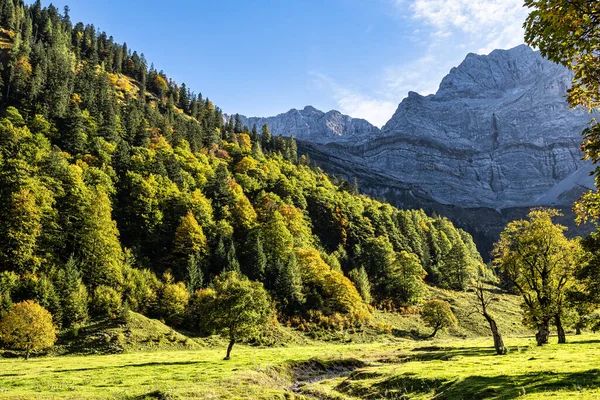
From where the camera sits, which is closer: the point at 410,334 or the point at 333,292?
the point at 410,334

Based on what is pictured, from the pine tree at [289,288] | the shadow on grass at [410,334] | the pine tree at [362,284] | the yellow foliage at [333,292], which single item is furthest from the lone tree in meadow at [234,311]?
the pine tree at [362,284]

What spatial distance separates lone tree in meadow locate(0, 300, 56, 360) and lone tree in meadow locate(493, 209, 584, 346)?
65.2m

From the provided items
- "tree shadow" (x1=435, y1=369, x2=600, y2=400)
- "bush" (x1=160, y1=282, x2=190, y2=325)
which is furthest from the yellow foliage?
"tree shadow" (x1=435, y1=369, x2=600, y2=400)

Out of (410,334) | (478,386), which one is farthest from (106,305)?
(410,334)

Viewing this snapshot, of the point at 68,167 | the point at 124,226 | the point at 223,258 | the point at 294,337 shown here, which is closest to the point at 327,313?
the point at 294,337

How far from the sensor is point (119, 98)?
185 m

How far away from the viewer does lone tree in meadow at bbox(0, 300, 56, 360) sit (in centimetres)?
5188

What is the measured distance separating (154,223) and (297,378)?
71472mm

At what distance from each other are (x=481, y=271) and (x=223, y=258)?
135300 mm

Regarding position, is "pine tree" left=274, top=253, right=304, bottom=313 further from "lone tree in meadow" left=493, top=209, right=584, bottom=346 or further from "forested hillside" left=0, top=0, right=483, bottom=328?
"lone tree in meadow" left=493, top=209, right=584, bottom=346

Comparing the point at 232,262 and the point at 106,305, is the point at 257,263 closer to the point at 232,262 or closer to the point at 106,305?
the point at 232,262

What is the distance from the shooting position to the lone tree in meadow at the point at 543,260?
45312 millimetres

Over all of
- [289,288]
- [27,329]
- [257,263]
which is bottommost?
[27,329]

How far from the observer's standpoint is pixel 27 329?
52.1 meters
